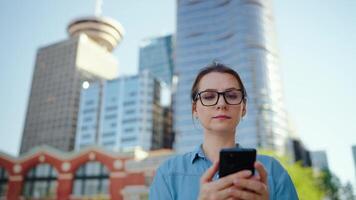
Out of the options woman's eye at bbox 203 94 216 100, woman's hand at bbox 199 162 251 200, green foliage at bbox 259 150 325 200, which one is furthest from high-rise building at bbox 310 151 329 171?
woman's hand at bbox 199 162 251 200

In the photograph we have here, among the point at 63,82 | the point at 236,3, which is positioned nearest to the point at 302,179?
the point at 236,3

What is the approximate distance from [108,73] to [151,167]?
103m

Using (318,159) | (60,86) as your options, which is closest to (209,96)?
(60,86)

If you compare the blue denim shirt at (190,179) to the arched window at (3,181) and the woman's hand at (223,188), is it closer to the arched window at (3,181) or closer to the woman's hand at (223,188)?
the woman's hand at (223,188)

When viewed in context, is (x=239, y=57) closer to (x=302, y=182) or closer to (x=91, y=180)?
(x=91, y=180)

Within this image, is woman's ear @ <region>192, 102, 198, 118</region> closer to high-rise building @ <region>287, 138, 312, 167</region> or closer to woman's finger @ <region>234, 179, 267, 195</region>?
woman's finger @ <region>234, 179, 267, 195</region>

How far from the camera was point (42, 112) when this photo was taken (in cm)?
12206

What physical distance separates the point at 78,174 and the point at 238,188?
39355 millimetres

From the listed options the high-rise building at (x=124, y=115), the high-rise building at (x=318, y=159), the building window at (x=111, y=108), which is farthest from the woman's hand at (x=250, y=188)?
the high-rise building at (x=318, y=159)

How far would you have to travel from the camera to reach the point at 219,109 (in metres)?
2.36

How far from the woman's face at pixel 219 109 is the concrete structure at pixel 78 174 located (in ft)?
105

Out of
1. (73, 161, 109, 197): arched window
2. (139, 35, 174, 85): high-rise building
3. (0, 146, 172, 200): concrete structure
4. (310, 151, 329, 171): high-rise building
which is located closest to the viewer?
(0, 146, 172, 200): concrete structure

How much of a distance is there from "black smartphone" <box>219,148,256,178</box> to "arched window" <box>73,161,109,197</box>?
119 feet

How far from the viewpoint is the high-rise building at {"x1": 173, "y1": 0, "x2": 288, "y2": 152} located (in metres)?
80.2
